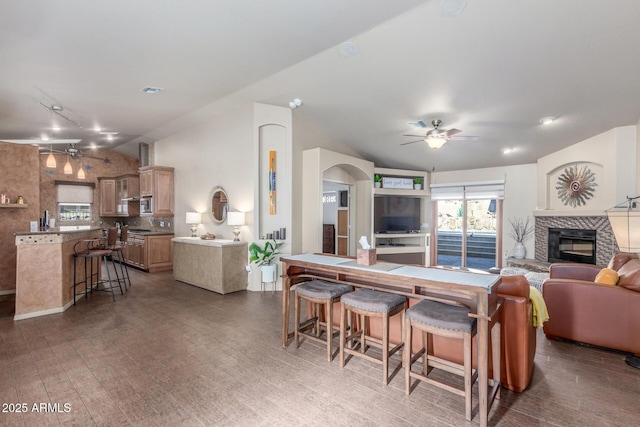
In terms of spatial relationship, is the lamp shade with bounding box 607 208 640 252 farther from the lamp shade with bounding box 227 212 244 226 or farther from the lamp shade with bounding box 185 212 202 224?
the lamp shade with bounding box 185 212 202 224

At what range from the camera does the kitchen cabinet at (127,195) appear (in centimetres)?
830

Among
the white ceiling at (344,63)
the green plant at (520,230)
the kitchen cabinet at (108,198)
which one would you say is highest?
the white ceiling at (344,63)

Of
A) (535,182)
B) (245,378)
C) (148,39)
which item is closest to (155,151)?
(148,39)

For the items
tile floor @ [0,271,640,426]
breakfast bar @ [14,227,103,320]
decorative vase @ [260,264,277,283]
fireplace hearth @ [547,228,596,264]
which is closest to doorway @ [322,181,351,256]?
decorative vase @ [260,264,277,283]

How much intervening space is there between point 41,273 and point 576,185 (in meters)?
9.01

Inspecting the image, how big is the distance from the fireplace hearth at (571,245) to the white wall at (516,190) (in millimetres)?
483

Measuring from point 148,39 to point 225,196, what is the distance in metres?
3.23

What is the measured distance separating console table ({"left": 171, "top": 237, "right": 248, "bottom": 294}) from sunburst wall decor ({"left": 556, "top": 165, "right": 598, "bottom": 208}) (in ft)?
21.1

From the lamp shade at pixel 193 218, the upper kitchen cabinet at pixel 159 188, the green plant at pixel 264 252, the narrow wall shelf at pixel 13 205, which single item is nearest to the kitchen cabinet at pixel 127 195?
the upper kitchen cabinet at pixel 159 188

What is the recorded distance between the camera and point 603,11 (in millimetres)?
2775

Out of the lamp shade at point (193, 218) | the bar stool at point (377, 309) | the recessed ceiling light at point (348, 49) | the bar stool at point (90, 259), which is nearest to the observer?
the bar stool at point (377, 309)

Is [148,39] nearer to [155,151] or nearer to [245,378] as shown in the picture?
[245,378]

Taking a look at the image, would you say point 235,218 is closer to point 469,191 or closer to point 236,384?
point 236,384

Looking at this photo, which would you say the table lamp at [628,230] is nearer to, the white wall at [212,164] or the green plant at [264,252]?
the green plant at [264,252]
